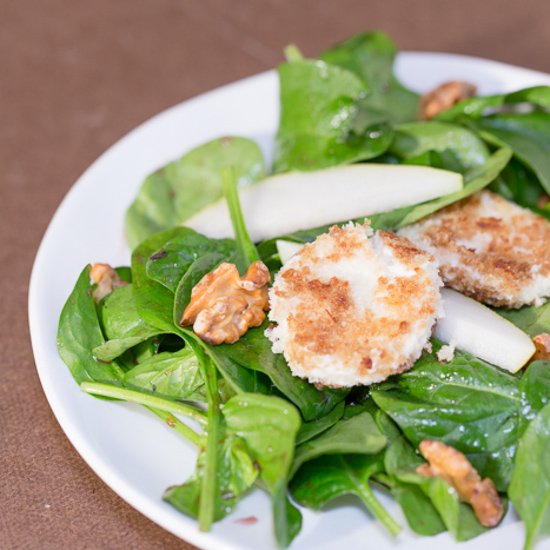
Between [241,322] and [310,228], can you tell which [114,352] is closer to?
[241,322]

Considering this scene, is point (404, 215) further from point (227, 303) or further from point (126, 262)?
point (126, 262)

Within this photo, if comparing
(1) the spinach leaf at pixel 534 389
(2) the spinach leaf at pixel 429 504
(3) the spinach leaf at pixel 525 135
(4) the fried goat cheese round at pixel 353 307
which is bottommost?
(2) the spinach leaf at pixel 429 504

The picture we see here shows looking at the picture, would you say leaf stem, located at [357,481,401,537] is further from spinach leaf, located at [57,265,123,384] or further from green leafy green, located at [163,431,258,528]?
spinach leaf, located at [57,265,123,384]

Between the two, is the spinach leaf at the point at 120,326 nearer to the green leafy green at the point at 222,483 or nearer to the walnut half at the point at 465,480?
the green leafy green at the point at 222,483

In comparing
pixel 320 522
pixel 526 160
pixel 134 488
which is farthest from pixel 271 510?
pixel 526 160

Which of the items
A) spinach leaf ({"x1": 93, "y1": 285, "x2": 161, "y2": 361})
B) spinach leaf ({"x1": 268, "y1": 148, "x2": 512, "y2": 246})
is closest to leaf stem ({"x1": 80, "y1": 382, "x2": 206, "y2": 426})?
spinach leaf ({"x1": 93, "y1": 285, "x2": 161, "y2": 361})

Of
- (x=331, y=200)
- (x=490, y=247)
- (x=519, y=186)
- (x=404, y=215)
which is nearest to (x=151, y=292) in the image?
(x=331, y=200)

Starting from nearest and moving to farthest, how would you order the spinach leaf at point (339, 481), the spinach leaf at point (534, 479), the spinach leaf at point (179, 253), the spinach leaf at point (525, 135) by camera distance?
the spinach leaf at point (534, 479)
the spinach leaf at point (339, 481)
the spinach leaf at point (179, 253)
the spinach leaf at point (525, 135)

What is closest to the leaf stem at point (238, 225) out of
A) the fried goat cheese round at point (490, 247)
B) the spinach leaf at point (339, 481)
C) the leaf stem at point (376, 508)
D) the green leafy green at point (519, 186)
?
the fried goat cheese round at point (490, 247)
